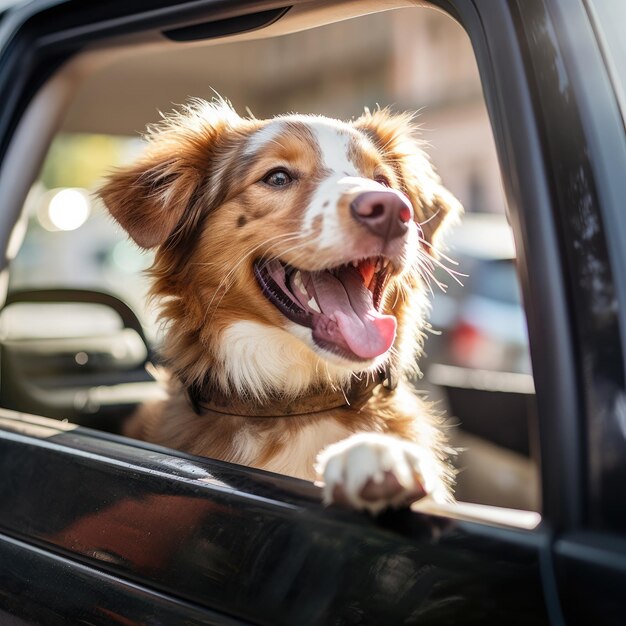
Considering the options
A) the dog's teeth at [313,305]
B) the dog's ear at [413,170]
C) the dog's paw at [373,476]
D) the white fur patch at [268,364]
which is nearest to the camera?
the dog's paw at [373,476]

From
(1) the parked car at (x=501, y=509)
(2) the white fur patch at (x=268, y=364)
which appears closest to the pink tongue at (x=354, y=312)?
(2) the white fur patch at (x=268, y=364)

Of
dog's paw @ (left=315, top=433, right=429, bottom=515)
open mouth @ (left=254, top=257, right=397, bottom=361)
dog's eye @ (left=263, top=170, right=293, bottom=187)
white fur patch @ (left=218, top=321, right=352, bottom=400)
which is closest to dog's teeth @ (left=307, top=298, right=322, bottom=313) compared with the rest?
open mouth @ (left=254, top=257, right=397, bottom=361)

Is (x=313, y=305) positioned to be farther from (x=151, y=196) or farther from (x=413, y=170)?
(x=413, y=170)

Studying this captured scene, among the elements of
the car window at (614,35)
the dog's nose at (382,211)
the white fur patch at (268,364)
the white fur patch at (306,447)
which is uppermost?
the car window at (614,35)

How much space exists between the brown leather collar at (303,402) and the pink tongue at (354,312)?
208mm

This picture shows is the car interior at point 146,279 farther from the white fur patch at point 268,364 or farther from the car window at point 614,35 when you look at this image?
the car window at point 614,35

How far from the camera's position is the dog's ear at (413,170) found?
259 centimetres

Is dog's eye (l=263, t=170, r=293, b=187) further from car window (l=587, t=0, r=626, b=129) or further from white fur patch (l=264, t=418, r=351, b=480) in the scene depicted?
car window (l=587, t=0, r=626, b=129)

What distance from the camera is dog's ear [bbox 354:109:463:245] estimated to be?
2.59 meters

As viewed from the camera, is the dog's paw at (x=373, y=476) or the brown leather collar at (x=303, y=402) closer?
the dog's paw at (x=373, y=476)

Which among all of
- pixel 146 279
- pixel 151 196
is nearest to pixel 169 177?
pixel 151 196

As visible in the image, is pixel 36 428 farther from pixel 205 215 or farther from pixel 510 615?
pixel 510 615

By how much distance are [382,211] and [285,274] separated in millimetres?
406

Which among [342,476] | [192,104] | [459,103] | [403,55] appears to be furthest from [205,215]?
[403,55]
